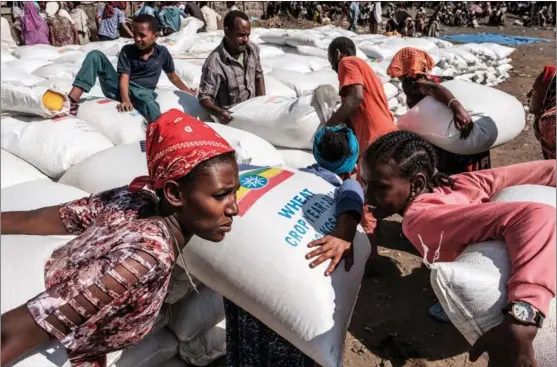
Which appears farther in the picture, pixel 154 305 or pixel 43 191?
pixel 43 191

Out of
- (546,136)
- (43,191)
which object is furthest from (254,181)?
(546,136)

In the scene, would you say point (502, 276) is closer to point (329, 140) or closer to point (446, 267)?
point (446, 267)

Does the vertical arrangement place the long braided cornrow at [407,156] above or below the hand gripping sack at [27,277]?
above

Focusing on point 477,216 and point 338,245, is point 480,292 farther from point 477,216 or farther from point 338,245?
point 338,245

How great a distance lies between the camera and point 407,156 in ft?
4.65

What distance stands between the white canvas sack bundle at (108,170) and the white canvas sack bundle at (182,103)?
87 cm

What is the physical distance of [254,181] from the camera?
160 cm

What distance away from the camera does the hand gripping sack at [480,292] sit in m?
1.07

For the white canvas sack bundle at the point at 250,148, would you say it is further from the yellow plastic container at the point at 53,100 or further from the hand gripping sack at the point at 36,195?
the yellow plastic container at the point at 53,100

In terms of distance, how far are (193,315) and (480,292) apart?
3.75ft

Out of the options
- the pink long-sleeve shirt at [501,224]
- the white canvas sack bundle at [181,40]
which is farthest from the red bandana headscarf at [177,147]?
the white canvas sack bundle at [181,40]

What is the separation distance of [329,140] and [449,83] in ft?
4.73

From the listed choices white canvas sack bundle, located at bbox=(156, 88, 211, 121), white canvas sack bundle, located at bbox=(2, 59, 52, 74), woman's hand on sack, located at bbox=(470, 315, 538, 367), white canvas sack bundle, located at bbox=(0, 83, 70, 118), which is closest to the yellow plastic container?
white canvas sack bundle, located at bbox=(0, 83, 70, 118)

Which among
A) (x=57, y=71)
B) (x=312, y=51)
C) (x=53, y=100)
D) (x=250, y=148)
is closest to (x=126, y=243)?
(x=250, y=148)
